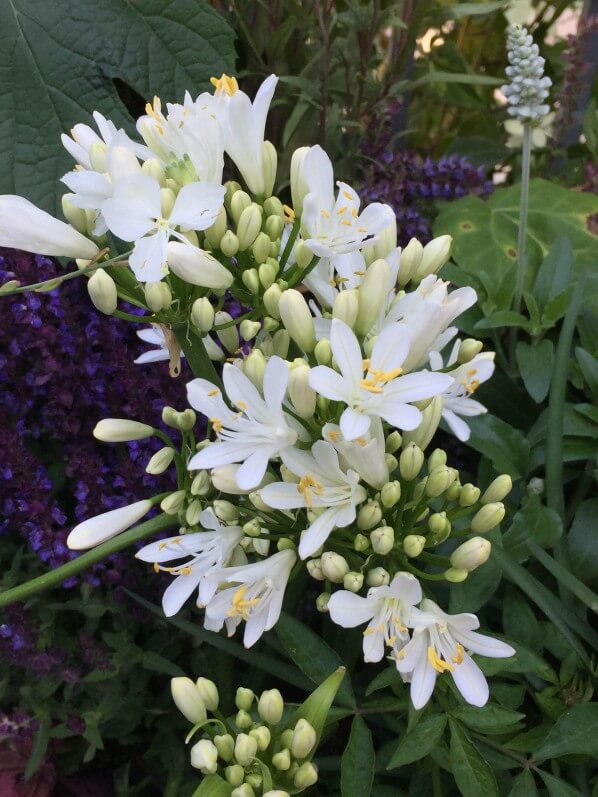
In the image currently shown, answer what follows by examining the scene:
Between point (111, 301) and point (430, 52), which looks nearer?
point (111, 301)

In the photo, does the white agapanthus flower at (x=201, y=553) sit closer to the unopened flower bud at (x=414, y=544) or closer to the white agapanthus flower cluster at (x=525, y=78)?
the unopened flower bud at (x=414, y=544)

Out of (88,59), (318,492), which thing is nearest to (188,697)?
(318,492)

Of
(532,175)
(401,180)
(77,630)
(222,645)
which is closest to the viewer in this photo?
(222,645)

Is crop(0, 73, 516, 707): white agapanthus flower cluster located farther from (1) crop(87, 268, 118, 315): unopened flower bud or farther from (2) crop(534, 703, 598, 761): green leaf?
(2) crop(534, 703, 598, 761): green leaf

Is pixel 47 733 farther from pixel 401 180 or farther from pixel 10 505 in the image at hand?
pixel 401 180

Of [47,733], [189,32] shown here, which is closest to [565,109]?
[189,32]

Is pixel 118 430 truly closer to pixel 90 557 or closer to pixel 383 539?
pixel 90 557
